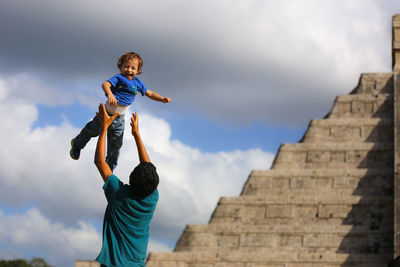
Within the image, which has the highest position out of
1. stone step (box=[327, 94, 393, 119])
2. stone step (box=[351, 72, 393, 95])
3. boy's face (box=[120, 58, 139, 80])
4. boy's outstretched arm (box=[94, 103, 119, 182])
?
stone step (box=[351, 72, 393, 95])

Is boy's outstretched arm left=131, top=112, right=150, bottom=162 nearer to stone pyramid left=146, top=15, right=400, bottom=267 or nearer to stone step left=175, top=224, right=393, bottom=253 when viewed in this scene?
stone pyramid left=146, top=15, right=400, bottom=267

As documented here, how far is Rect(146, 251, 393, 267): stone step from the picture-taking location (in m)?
37.7

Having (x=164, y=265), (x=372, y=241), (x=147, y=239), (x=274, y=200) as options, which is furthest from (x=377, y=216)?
(x=147, y=239)

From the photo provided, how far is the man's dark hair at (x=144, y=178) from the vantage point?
880cm

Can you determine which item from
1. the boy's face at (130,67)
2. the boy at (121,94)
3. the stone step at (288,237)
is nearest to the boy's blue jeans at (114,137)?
the boy at (121,94)

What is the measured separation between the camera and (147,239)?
355 inches

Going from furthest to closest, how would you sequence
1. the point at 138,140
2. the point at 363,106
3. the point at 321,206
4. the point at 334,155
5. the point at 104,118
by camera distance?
the point at 363,106 → the point at 334,155 → the point at 321,206 → the point at 138,140 → the point at 104,118

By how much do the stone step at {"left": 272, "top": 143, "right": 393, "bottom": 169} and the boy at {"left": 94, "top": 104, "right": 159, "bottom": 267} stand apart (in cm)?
3508

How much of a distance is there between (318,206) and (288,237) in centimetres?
225

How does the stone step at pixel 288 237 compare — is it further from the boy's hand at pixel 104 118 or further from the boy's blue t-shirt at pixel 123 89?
the boy's hand at pixel 104 118

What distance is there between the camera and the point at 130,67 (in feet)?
33.8

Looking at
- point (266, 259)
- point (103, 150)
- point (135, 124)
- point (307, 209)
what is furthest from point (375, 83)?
point (103, 150)

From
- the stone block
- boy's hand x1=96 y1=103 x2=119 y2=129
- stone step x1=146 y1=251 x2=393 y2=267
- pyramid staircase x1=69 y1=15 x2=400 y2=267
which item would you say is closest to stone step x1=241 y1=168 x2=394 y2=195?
pyramid staircase x1=69 y1=15 x2=400 y2=267

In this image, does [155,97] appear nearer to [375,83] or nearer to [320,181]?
[320,181]
